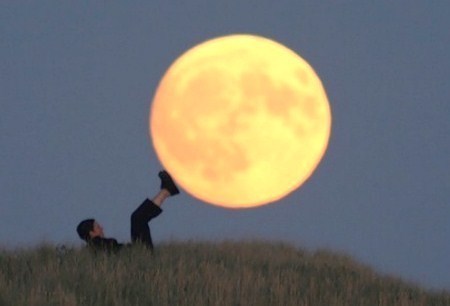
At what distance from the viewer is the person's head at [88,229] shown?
40.7 feet

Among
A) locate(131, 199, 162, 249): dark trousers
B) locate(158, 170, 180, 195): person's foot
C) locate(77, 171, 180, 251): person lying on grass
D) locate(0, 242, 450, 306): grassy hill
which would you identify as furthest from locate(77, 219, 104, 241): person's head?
locate(158, 170, 180, 195): person's foot

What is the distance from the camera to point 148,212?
12789 mm

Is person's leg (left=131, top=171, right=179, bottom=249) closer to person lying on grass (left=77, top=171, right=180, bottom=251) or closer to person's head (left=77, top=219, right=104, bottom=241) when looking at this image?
person lying on grass (left=77, top=171, right=180, bottom=251)

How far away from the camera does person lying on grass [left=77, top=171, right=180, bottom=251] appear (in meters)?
12.5

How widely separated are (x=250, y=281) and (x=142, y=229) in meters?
2.88

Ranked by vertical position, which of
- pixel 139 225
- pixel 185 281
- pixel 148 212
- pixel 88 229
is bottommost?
pixel 185 281

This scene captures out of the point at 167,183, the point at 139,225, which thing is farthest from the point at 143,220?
the point at 167,183

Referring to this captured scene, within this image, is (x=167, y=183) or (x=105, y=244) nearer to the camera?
(x=105, y=244)

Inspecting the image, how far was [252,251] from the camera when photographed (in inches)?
602

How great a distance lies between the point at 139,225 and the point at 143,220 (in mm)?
161

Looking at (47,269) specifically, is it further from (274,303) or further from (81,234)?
(274,303)

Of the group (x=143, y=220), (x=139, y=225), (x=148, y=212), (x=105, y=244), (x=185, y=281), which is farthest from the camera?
(x=139, y=225)

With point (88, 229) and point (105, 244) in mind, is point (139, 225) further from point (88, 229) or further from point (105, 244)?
point (88, 229)

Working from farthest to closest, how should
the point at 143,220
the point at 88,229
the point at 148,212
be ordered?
Result: 1. the point at 143,220
2. the point at 148,212
3. the point at 88,229
